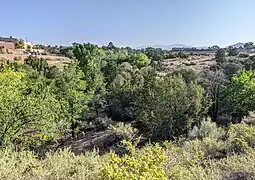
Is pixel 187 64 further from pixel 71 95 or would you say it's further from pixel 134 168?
pixel 134 168

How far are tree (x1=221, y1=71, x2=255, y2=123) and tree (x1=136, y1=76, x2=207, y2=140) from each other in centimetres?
286

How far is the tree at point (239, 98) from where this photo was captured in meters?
20.9

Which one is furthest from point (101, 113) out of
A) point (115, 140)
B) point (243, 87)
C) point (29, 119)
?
point (29, 119)

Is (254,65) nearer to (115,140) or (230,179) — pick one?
(115,140)

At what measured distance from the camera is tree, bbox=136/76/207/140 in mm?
18984

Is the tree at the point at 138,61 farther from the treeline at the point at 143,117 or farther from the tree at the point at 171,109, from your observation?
the tree at the point at 171,109

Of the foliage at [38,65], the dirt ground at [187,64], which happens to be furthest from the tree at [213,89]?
the foliage at [38,65]

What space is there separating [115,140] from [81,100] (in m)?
6.54

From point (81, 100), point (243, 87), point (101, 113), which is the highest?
point (243, 87)

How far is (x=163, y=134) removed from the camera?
1886 cm

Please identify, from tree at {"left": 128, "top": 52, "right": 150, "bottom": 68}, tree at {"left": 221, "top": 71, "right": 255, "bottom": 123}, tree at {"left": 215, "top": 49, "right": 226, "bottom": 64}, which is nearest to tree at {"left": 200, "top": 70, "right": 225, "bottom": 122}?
tree at {"left": 221, "top": 71, "right": 255, "bottom": 123}

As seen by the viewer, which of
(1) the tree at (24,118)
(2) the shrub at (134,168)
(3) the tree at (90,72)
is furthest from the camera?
(3) the tree at (90,72)

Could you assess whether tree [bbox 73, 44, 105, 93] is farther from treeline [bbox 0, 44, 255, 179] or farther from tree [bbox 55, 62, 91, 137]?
tree [bbox 55, 62, 91, 137]

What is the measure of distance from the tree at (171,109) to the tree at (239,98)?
2.86 m
